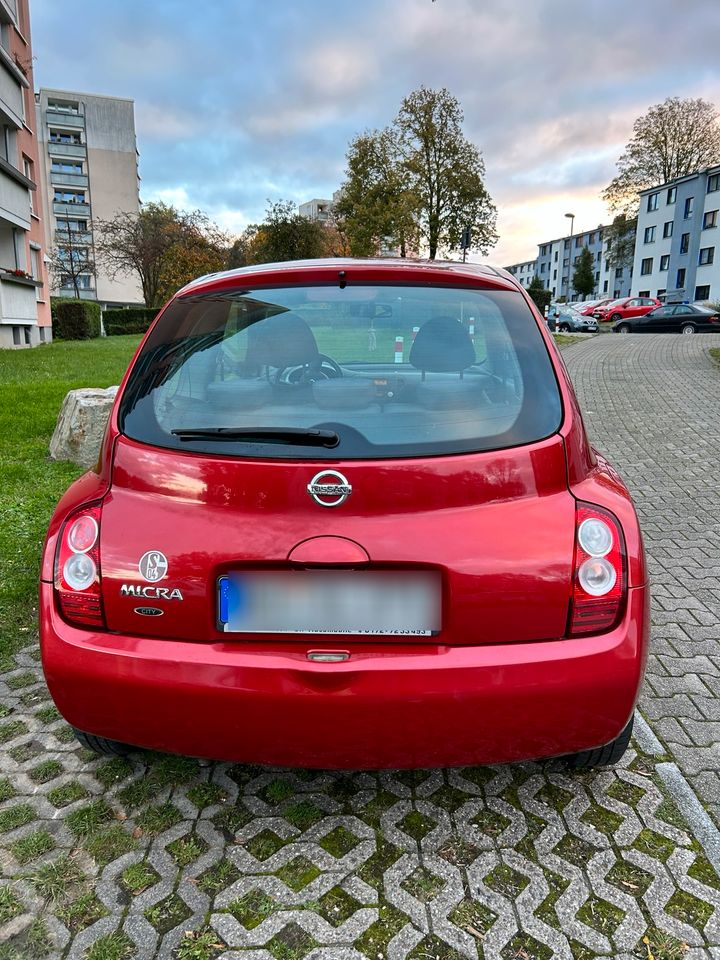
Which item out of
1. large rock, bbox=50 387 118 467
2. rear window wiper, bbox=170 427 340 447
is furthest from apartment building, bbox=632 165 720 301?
rear window wiper, bbox=170 427 340 447

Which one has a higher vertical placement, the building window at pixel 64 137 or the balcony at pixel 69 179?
the building window at pixel 64 137

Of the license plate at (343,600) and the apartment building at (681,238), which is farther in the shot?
the apartment building at (681,238)

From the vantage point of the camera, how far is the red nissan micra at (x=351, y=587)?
1.85m

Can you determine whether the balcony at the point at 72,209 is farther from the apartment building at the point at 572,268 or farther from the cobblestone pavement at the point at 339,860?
the cobblestone pavement at the point at 339,860

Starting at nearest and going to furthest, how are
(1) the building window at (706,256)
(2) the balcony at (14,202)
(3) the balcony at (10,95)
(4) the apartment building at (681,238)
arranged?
(2) the balcony at (14,202) < (3) the balcony at (10,95) < (4) the apartment building at (681,238) < (1) the building window at (706,256)

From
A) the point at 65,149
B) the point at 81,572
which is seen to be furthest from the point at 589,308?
the point at 65,149

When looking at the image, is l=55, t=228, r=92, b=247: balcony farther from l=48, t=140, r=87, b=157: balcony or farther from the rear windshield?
the rear windshield

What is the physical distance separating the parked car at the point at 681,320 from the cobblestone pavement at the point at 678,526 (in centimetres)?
1981

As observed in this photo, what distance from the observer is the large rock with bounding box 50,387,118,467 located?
6.66 m

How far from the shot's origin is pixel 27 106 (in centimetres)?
2645

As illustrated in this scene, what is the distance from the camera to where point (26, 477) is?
20.6 ft

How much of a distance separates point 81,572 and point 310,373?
94 cm

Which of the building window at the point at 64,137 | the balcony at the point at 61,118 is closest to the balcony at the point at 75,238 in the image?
the building window at the point at 64,137

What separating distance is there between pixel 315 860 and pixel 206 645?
2.62ft
